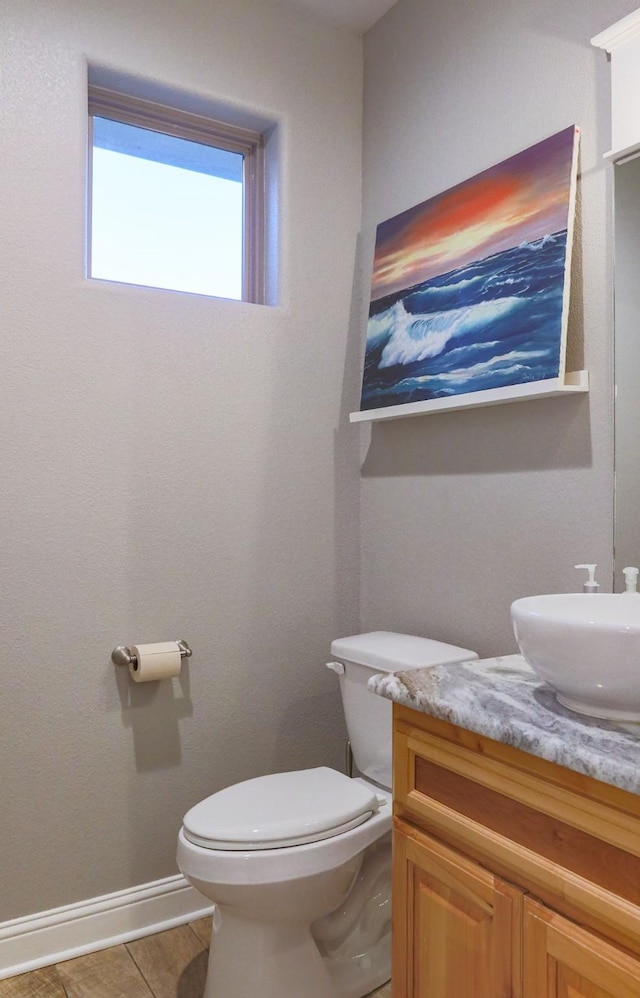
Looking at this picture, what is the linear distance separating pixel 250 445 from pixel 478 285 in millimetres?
807

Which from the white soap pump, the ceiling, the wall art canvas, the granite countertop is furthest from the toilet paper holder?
the ceiling

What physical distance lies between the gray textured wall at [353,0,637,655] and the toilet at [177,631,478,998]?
278 millimetres

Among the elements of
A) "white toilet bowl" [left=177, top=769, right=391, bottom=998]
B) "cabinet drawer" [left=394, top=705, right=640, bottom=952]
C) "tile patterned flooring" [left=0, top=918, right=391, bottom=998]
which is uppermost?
"cabinet drawer" [left=394, top=705, right=640, bottom=952]

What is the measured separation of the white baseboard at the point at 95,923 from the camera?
75.3 inches

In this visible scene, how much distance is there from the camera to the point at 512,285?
1.81 m

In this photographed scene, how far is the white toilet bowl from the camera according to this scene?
1573mm

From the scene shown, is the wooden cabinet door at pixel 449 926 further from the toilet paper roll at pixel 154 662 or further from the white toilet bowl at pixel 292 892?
the toilet paper roll at pixel 154 662

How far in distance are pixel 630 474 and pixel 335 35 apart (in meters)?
1.79

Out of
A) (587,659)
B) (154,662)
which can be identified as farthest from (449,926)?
(154,662)

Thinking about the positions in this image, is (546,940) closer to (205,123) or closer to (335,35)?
(205,123)

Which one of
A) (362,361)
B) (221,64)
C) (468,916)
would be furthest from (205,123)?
(468,916)

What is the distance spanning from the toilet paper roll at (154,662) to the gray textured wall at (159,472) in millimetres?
73

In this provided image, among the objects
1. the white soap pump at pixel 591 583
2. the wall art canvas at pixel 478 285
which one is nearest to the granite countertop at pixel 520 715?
the white soap pump at pixel 591 583

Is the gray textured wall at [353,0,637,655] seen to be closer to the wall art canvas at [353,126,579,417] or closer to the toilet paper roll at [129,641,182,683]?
the wall art canvas at [353,126,579,417]
